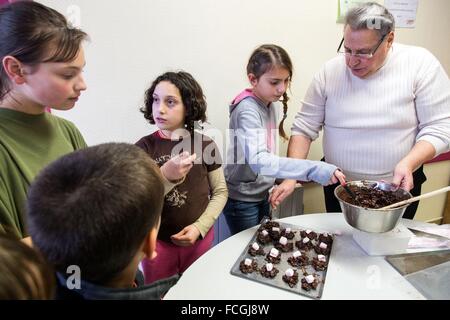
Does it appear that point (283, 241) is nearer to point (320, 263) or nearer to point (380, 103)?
point (320, 263)

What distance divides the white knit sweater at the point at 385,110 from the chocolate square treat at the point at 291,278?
2.35 ft

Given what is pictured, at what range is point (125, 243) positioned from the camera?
0.59 m

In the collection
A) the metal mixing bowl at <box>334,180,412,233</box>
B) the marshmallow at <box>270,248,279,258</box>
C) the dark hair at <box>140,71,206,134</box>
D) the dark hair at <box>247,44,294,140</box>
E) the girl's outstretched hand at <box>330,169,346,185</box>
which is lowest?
the marshmallow at <box>270,248,279,258</box>

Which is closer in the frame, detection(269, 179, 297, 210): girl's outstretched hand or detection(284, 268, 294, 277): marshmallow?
detection(284, 268, 294, 277): marshmallow

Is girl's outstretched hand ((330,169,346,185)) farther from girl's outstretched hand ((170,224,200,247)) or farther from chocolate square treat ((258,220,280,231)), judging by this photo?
girl's outstretched hand ((170,224,200,247))

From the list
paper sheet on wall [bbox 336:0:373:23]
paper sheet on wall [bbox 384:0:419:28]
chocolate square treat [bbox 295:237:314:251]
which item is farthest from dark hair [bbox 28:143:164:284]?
paper sheet on wall [bbox 384:0:419:28]

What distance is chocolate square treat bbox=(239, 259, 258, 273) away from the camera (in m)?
1.00

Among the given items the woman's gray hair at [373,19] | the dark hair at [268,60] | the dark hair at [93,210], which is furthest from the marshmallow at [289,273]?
the woman's gray hair at [373,19]

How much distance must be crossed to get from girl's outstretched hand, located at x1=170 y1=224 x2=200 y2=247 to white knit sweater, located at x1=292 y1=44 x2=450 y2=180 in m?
0.77

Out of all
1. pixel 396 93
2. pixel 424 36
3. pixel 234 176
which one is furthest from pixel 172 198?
pixel 424 36

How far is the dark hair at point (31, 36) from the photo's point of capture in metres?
0.79

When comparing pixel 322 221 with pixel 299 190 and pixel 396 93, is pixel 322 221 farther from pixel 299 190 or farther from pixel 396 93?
pixel 299 190

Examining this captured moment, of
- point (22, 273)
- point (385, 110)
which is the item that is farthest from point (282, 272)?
point (385, 110)

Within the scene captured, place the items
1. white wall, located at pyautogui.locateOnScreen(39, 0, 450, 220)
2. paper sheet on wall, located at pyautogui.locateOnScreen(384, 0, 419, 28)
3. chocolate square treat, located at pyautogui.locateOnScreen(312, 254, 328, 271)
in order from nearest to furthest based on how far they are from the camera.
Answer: chocolate square treat, located at pyautogui.locateOnScreen(312, 254, 328, 271)
white wall, located at pyautogui.locateOnScreen(39, 0, 450, 220)
paper sheet on wall, located at pyautogui.locateOnScreen(384, 0, 419, 28)
